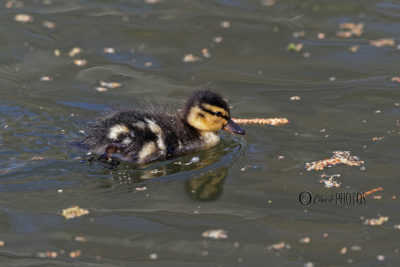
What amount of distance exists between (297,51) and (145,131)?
2.14 meters

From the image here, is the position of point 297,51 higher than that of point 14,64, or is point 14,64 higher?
point 297,51

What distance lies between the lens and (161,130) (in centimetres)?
457

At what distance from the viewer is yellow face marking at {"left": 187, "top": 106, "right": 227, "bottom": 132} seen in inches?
185

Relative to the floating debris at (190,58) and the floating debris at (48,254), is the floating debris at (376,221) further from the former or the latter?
the floating debris at (190,58)

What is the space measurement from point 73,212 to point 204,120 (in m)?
1.31

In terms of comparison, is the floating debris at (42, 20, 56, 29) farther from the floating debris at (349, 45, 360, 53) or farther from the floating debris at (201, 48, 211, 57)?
the floating debris at (349, 45, 360, 53)

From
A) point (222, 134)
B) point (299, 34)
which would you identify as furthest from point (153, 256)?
point (299, 34)

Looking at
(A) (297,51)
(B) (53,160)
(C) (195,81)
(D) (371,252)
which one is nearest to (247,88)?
(C) (195,81)

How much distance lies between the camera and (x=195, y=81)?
5.68 m

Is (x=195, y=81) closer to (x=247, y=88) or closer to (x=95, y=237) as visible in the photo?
(x=247, y=88)

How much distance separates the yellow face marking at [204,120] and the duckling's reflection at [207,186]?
0.47 m

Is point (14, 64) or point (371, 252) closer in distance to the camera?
point (371, 252)

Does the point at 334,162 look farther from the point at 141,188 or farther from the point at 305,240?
the point at 141,188

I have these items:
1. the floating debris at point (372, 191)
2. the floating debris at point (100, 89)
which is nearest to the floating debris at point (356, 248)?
the floating debris at point (372, 191)
